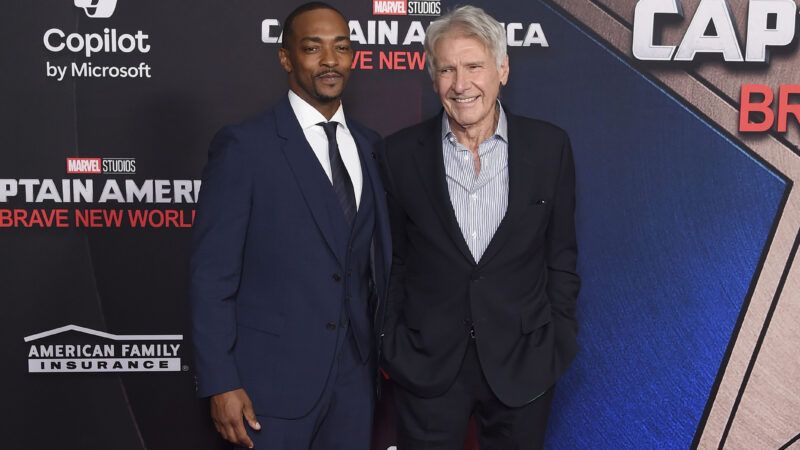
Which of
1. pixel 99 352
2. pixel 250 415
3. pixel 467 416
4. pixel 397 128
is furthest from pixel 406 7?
pixel 99 352

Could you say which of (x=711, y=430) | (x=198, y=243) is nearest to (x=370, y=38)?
(x=198, y=243)

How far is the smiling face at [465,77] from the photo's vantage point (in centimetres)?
210

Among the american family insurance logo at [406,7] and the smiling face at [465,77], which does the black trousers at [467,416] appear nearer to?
the smiling face at [465,77]

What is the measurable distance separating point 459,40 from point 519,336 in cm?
81

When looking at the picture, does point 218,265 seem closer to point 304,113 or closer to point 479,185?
point 304,113

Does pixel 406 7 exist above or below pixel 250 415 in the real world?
above

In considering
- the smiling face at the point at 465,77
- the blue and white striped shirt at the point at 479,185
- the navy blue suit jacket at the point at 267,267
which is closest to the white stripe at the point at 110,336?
the navy blue suit jacket at the point at 267,267

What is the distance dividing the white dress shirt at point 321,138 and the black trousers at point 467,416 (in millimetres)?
560

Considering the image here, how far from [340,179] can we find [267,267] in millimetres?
299

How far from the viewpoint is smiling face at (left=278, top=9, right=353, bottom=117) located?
2.09 metres

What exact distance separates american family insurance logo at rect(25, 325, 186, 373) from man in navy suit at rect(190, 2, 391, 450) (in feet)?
3.36

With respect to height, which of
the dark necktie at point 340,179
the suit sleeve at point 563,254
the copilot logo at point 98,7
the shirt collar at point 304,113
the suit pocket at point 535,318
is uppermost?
the copilot logo at point 98,7

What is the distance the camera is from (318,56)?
2.10 meters

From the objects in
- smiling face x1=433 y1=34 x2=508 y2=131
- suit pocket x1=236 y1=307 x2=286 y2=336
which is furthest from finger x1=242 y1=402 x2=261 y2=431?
smiling face x1=433 y1=34 x2=508 y2=131
